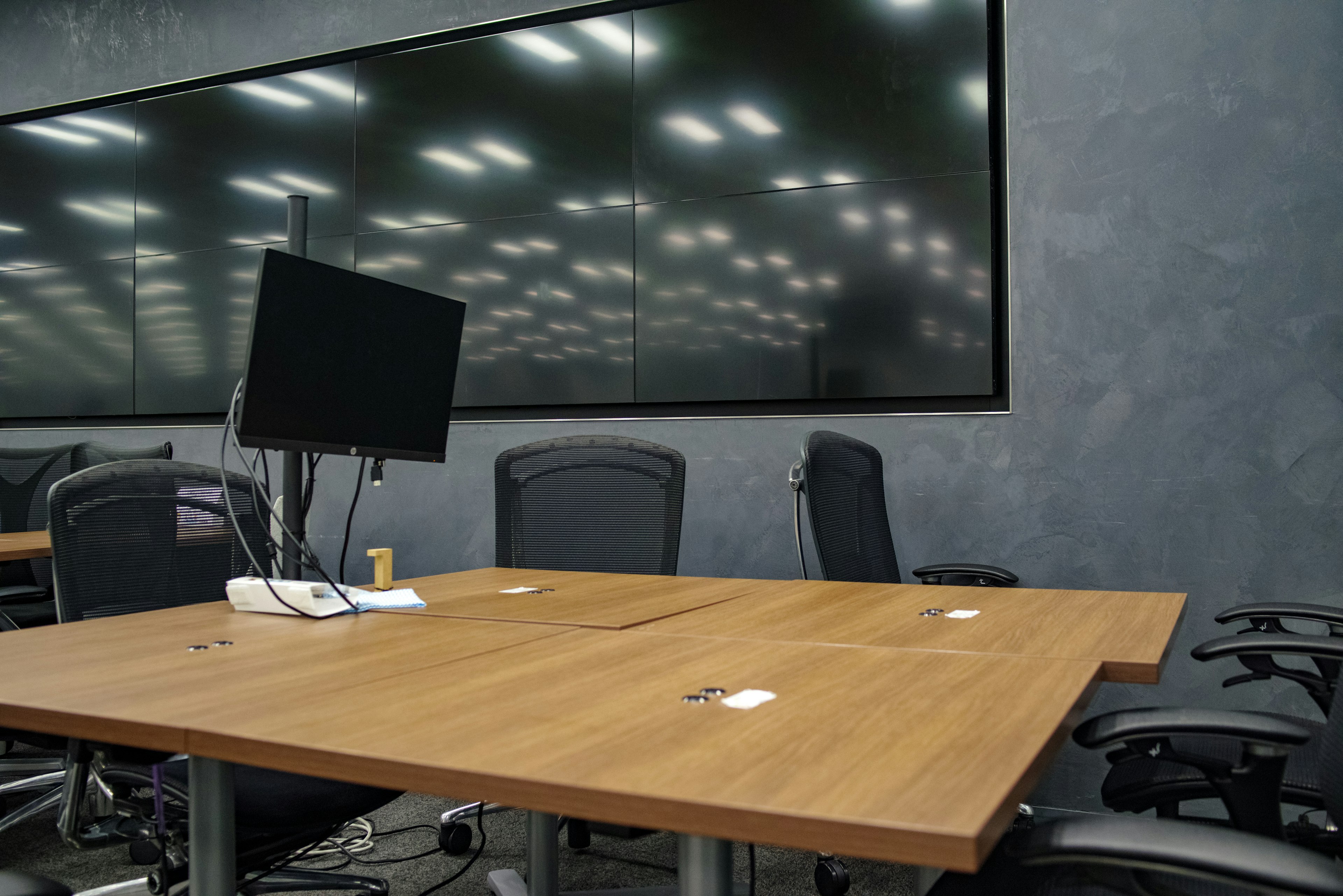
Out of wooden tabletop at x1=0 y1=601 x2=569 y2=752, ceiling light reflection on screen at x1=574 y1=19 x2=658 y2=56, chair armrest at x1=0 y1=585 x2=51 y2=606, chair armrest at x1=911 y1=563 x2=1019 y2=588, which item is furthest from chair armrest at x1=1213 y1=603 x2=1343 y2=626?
chair armrest at x1=0 y1=585 x2=51 y2=606

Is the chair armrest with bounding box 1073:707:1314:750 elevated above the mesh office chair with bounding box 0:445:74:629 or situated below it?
below

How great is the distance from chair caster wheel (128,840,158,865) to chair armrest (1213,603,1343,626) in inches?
96.4

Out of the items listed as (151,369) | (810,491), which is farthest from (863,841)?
(151,369)

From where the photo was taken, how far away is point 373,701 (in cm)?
113

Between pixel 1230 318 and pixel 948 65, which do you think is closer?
pixel 1230 318

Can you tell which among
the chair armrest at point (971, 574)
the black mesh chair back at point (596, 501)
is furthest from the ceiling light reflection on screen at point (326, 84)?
the chair armrest at point (971, 574)

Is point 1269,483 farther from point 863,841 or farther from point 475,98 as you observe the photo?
point 475,98

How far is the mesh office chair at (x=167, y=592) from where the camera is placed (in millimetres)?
1642

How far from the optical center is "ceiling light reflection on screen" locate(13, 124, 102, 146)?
17.2 ft

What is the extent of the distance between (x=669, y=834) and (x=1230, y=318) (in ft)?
8.50

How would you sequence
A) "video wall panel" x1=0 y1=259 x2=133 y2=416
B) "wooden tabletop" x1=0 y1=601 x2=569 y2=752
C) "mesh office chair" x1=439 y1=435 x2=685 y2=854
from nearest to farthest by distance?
"wooden tabletop" x1=0 y1=601 x2=569 y2=752, "mesh office chair" x1=439 y1=435 x2=685 y2=854, "video wall panel" x1=0 y1=259 x2=133 y2=416

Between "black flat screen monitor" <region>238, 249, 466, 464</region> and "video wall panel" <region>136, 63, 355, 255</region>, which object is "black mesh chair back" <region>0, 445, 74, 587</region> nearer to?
"video wall panel" <region>136, 63, 355, 255</region>

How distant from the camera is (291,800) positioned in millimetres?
1655

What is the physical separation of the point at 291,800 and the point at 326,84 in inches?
159
